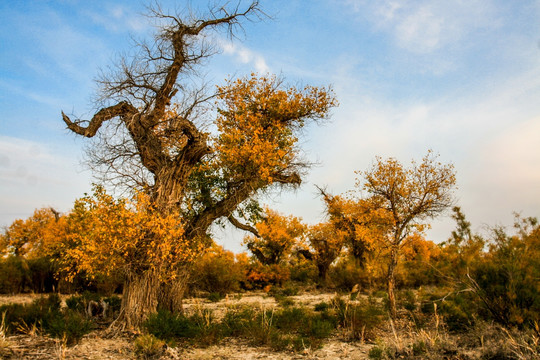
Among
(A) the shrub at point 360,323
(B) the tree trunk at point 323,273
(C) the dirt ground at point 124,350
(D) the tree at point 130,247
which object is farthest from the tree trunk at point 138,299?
(B) the tree trunk at point 323,273

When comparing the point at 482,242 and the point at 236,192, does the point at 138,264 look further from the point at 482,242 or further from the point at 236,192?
the point at 482,242

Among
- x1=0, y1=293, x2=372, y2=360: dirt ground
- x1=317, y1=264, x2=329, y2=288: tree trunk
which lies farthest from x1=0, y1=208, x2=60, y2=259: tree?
x1=0, y1=293, x2=372, y2=360: dirt ground

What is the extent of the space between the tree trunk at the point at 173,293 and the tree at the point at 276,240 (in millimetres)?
15635

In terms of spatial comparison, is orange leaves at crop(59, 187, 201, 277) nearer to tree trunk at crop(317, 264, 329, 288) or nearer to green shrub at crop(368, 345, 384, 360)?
green shrub at crop(368, 345, 384, 360)

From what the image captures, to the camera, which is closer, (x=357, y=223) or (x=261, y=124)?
(x=261, y=124)

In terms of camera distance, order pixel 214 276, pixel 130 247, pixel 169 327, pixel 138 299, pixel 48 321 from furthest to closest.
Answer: pixel 214 276 → pixel 138 299 → pixel 130 247 → pixel 48 321 → pixel 169 327

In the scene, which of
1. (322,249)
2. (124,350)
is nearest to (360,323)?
(124,350)

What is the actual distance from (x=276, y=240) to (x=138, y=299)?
18.3m

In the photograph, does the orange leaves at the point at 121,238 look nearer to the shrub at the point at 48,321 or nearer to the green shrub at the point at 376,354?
the shrub at the point at 48,321

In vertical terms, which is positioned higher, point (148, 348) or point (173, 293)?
point (173, 293)

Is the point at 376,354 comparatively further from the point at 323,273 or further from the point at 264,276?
the point at 323,273

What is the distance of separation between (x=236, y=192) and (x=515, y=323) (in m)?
8.20

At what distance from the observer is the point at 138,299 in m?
9.31

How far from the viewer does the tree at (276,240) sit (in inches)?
1061
